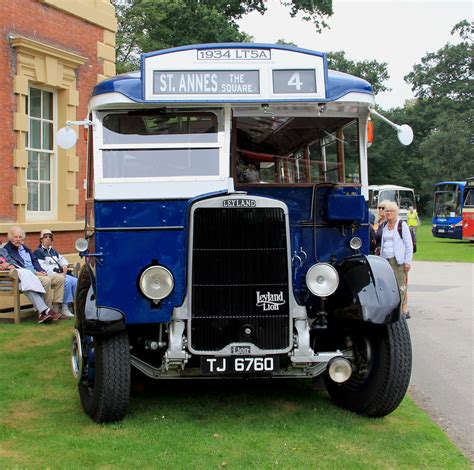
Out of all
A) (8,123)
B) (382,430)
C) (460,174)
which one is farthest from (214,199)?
(460,174)

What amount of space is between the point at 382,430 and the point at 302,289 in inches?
50.0

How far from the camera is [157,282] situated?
5.17m

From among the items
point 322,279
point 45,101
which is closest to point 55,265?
point 45,101

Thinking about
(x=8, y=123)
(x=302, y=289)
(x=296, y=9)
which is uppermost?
(x=296, y=9)

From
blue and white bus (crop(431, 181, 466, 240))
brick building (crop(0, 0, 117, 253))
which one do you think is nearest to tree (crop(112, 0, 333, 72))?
blue and white bus (crop(431, 181, 466, 240))

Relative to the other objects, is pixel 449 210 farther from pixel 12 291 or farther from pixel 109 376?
pixel 109 376

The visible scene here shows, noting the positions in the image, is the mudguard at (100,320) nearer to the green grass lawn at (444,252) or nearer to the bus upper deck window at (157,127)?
the bus upper deck window at (157,127)

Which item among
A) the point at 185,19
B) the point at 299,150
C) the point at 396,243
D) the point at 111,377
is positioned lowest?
the point at 111,377

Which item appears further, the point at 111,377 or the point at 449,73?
the point at 449,73

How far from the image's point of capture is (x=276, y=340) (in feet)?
17.4

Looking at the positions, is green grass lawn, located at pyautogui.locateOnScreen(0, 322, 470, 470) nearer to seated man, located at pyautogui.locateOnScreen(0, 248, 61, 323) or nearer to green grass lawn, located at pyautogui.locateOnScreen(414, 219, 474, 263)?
seated man, located at pyautogui.locateOnScreen(0, 248, 61, 323)

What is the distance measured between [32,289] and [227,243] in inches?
209

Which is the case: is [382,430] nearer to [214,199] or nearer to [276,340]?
[276,340]

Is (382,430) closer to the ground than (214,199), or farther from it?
closer to the ground
